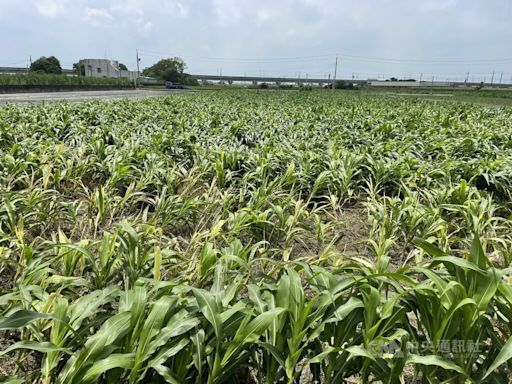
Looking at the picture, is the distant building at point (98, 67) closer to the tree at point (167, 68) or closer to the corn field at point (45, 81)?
the tree at point (167, 68)

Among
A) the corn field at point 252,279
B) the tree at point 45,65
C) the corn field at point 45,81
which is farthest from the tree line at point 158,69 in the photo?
the corn field at point 252,279

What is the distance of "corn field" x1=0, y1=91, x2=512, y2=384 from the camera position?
1.29 m

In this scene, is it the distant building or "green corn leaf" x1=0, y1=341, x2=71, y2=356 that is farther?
the distant building

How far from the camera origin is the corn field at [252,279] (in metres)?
1.29

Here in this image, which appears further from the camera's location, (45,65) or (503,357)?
(45,65)

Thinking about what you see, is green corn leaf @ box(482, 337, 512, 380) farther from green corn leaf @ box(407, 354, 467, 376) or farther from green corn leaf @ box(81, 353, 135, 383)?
green corn leaf @ box(81, 353, 135, 383)

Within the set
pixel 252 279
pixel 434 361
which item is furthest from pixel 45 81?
pixel 434 361

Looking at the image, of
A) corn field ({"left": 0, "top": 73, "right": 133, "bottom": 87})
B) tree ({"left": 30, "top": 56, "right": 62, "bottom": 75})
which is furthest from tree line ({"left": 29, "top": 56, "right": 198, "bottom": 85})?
corn field ({"left": 0, "top": 73, "right": 133, "bottom": 87})

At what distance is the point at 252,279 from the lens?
1973mm

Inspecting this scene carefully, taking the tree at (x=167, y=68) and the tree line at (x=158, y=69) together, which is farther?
the tree at (x=167, y=68)

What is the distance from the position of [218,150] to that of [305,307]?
3.45 metres

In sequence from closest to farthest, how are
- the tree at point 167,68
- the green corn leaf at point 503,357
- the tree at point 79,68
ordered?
the green corn leaf at point 503,357 < the tree at point 79,68 < the tree at point 167,68

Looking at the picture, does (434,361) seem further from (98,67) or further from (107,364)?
(98,67)

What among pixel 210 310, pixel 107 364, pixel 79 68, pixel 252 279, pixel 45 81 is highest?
pixel 79 68
